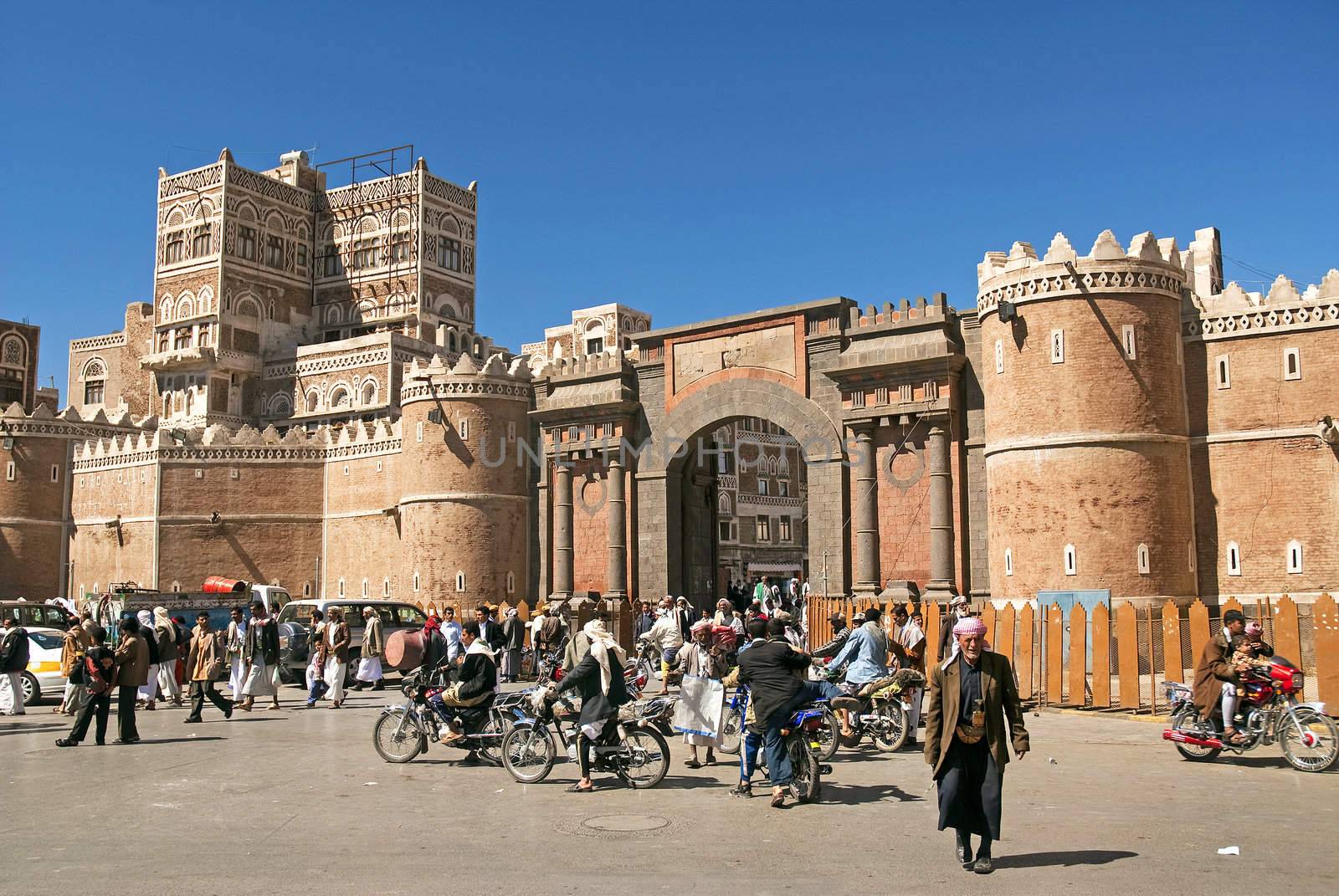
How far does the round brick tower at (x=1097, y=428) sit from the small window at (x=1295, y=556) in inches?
67.5

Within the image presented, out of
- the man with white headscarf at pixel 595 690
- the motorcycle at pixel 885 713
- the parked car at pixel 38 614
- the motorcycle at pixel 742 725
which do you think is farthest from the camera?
the parked car at pixel 38 614

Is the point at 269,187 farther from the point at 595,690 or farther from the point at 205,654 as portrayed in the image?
the point at 595,690

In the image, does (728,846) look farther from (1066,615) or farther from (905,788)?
(1066,615)

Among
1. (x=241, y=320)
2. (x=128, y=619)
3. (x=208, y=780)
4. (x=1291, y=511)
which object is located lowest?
(x=208, y=780)

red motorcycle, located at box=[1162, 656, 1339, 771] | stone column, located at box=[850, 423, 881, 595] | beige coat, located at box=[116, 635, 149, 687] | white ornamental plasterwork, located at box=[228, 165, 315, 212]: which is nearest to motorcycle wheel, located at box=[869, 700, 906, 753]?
red motorcycle, located at box=[1162, 656, 1339, 771]

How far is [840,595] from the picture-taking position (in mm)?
28562

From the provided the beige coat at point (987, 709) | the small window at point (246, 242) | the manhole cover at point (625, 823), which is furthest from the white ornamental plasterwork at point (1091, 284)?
the small window at point (246, 242)

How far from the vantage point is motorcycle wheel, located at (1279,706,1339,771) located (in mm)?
11953

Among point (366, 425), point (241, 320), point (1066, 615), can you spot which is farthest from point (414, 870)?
point (241, 320)

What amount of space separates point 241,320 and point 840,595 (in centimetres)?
4641

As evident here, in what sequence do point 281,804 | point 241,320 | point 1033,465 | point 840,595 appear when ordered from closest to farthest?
point 281,804 → point 1033,465 → point 840,595 → point 241,320

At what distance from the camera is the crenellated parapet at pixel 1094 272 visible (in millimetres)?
24891

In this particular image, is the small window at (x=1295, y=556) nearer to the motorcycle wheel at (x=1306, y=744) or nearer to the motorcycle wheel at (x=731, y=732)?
the motorcycle wheel at (x=1306, y=744)

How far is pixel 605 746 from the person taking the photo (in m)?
11.5
